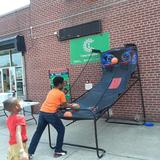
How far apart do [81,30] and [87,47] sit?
1.94 feet

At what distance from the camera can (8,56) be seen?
12.7 meters

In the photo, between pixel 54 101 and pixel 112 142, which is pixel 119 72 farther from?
pixel 54 101

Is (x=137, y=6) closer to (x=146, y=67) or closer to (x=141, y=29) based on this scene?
(x=141, y=29)

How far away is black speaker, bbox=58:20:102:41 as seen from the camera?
336 inches

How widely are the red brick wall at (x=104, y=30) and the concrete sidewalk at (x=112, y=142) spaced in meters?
1.04

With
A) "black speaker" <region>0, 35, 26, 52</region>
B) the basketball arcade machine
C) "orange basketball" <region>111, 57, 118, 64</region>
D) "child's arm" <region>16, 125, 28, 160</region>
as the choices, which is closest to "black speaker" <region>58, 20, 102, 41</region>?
the basketball arcade machine

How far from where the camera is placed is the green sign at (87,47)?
335 inches

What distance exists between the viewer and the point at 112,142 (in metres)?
6.12

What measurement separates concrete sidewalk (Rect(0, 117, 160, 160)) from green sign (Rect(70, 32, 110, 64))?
84.6 inches

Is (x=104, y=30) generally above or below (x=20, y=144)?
above

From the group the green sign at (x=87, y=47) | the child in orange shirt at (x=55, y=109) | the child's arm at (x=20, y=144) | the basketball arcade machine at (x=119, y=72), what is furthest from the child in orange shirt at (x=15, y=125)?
the green sign at (x=87, y=47)

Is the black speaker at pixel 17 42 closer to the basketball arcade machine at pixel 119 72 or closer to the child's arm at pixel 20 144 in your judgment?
the basketball arcade machine at pixel 119 72

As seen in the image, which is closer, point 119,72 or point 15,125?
point 15,125

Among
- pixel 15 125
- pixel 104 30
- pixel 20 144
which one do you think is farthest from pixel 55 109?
pixel 104 30
